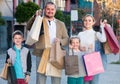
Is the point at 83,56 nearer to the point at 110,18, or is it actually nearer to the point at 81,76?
the point at 81,76

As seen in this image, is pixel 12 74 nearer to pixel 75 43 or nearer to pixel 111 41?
pixel 75 43

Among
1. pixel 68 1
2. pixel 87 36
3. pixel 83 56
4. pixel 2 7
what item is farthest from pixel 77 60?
pixel 68 1

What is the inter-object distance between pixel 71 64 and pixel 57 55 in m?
0.28

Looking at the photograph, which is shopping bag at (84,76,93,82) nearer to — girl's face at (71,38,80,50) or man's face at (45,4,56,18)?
girl's face at (71,38,80,50)

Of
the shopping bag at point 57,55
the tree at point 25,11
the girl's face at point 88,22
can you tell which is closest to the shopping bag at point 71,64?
the shopping bag at point 57,55

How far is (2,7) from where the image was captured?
90.8ft

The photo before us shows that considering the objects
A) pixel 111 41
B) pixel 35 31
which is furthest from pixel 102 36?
pixel 35 31

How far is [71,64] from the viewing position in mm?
6586

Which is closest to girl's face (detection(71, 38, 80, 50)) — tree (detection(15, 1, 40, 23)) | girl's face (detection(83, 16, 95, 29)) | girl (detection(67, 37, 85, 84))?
girl (detection(67, 37, 85, 84))

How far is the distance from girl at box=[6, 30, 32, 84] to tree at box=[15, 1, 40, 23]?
65.9 feet

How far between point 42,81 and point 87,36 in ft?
3.67

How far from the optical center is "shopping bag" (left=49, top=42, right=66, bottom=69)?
21.4 feet

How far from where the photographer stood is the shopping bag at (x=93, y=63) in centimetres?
671

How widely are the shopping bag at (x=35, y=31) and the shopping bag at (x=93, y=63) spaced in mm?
895
